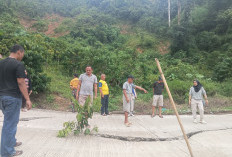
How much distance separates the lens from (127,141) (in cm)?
459

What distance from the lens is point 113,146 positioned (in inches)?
165

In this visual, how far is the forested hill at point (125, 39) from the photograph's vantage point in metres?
12.5

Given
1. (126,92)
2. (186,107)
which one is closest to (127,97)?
(126,92)

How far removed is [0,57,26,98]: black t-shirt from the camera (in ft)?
10.3

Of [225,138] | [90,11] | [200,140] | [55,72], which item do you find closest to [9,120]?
[200,140]

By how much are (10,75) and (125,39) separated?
2672cm

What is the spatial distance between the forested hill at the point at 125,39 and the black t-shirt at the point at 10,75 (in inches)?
219

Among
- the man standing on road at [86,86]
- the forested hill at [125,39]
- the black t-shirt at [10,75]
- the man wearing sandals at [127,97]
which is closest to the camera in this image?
the black t-shirt at [10,75]

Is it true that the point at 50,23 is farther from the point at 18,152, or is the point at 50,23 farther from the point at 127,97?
the point at 18,152

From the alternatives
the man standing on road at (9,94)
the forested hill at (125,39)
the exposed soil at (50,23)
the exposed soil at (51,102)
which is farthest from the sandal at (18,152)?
the exposed soil at (50,23)

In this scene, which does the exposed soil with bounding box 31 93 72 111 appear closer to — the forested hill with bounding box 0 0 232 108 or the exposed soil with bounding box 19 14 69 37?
the forested hill with bounding box 0 0 232 108

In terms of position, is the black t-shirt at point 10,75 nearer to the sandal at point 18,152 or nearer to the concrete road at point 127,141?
the sandal at point 18,152

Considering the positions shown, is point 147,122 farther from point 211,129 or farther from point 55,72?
point 55,72

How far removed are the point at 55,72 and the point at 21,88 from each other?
10.6 metres
